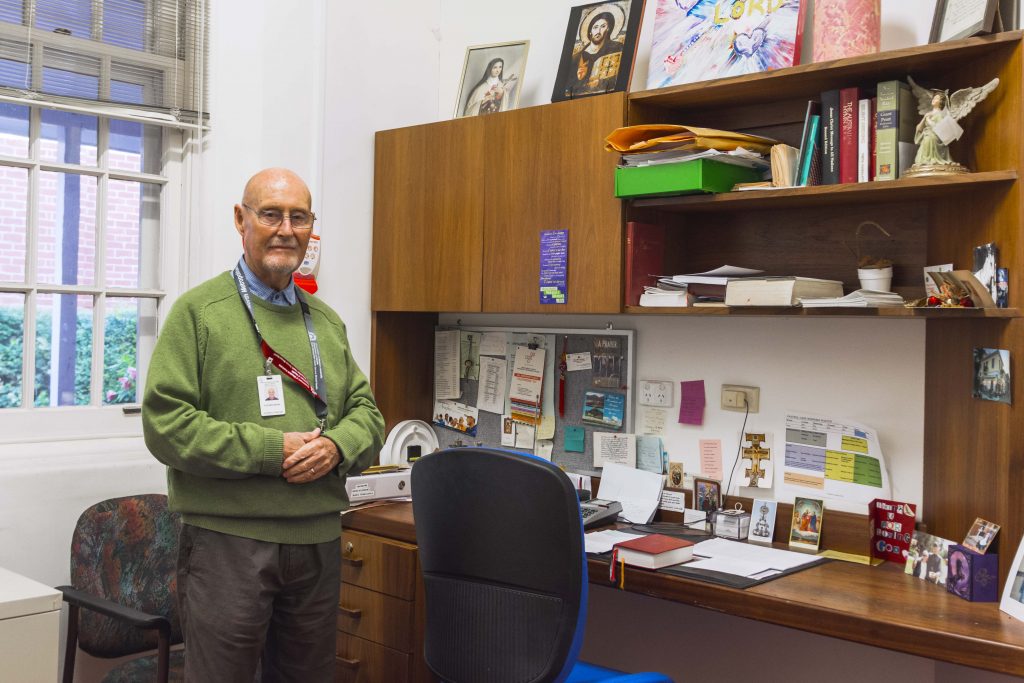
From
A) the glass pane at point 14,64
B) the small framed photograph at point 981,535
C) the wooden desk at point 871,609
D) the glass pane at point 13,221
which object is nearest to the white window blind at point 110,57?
the glass pane at point 14,64

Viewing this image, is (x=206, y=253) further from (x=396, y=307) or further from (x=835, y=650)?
(x=835, y=650)

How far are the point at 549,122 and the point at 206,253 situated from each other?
1.11m

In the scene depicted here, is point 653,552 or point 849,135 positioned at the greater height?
point 849,135

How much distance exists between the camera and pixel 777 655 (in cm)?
250

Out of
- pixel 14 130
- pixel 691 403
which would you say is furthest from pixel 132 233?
pixel 691 403

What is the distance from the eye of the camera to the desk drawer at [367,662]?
2.45 m

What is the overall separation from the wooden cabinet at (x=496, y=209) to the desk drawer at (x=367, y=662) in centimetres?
99

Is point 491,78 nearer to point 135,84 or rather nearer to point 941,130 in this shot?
point 135,84

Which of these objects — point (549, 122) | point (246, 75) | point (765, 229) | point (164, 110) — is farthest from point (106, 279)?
point (765, 229)

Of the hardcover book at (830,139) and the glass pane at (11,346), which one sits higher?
the hardcover book at (830,139)

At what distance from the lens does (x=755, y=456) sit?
2537 mm

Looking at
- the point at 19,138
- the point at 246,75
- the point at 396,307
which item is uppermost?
the point at 246,75

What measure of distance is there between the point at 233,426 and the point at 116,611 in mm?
603

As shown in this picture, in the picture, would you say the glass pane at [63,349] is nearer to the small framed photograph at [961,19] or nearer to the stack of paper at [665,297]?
the stack of paper at [665,297]
